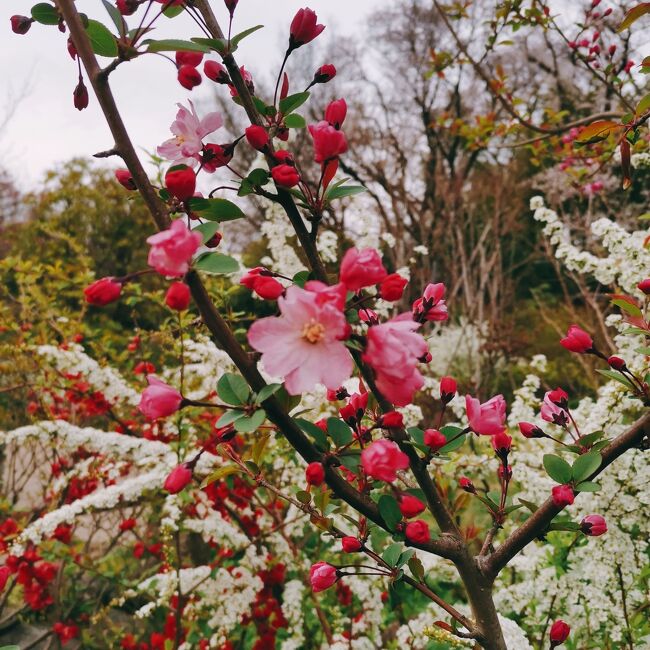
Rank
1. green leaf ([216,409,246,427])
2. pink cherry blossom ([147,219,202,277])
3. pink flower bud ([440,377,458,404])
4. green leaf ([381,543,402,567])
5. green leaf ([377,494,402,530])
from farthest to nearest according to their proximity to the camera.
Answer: pink flower bud ([440,377,458,404]) < green leaf ([381,543,402,567]) < green leaf ([377,494,402,530]) < green leaf ([216,409,246,427]) < pink cherry blossom ([147,219,202,277])

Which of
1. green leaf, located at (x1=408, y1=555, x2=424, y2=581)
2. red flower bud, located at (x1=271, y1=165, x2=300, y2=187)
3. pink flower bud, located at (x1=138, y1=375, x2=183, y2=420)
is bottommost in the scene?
green leaf, located at (x1=408, y1=555, x2=424, y2=581)

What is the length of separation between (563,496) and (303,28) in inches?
36.0

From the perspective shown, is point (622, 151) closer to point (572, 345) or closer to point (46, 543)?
point (572, 345)

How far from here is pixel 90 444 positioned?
8.22 ft

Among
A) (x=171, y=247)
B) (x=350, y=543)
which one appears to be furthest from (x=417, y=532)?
(x=171, y=247)

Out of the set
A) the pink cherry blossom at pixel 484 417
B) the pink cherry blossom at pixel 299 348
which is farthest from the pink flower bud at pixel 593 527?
the pink cherry blossom at pixel 299 348

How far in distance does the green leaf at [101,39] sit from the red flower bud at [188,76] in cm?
12

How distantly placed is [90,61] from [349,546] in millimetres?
853

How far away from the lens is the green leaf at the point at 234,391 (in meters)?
0.73

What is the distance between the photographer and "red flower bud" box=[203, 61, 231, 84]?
87cm

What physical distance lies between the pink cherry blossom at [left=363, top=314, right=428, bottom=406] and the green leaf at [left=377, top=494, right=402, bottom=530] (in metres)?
0.22

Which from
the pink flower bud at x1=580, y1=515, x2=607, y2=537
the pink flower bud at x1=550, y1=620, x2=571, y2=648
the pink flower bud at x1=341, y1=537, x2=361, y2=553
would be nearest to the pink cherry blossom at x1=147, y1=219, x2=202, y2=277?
the pink flower bud at x1=341, y1=537, x2=361, y2=553

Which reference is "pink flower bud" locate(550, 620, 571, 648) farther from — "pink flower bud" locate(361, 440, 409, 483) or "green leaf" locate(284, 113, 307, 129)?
"green leaf" locate(284, 113, 307, 129)

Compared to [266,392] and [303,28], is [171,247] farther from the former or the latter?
[303,28]
